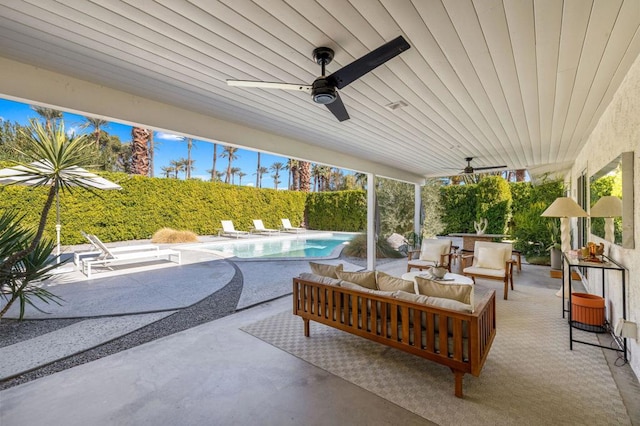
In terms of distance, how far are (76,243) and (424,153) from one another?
→ 35.4 feet

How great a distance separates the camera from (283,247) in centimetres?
1148

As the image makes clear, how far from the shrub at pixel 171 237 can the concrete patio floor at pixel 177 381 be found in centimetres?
681

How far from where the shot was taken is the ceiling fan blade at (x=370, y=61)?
1.77m

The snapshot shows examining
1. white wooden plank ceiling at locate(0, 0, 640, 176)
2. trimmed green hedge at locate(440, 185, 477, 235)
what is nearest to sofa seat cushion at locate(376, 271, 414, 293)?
white wooden plank ceiling at locate(0, 0, 640, 176)

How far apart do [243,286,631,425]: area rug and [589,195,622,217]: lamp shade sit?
1389 millimetres

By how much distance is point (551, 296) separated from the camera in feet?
15.5

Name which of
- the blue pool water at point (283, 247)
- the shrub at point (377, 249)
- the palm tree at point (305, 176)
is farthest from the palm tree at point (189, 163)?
the shrub at point (377, 249)

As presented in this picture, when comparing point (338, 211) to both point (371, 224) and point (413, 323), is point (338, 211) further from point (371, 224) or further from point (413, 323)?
point (413, 323)

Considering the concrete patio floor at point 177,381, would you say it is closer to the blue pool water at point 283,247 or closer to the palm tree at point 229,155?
the blue pool water at point 283,247

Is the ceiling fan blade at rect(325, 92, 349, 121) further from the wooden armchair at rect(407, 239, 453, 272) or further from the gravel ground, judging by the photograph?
the wooden armchair at rect(407, 239, 453, 272)

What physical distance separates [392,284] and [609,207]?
7.93 feet

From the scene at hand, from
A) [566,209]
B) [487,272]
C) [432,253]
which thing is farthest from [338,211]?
[566,209]

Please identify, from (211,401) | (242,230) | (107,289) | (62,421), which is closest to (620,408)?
(211,401)

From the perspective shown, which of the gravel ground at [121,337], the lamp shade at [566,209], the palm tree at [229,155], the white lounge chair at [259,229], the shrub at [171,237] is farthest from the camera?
the palm tree at [229,155]
